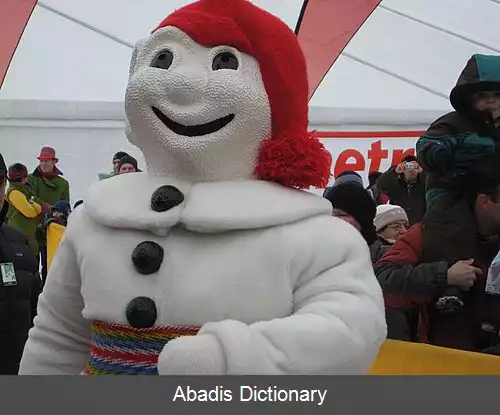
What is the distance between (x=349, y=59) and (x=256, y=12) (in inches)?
201

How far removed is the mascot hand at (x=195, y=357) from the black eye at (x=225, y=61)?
1.59 ft

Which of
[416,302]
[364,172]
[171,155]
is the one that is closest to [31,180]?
[364,172]

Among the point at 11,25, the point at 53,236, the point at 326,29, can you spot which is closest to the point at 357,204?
the point at 53,236

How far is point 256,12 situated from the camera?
148 centimetres

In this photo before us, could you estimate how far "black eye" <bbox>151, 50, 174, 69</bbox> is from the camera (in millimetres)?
1429

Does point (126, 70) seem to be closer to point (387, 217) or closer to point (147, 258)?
point (387, 217)

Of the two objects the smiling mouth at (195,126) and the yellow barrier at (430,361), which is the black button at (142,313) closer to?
the smiling mouth at (195,126)

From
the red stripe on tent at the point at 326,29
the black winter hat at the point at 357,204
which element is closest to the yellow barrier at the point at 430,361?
the black winter hat at the point at 357,204

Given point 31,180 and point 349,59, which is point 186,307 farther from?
point 349,59

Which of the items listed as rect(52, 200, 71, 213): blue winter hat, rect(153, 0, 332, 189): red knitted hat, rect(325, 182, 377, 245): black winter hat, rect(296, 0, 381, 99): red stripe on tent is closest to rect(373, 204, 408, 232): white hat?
rect(325, 182, 377, 245): black winter hat

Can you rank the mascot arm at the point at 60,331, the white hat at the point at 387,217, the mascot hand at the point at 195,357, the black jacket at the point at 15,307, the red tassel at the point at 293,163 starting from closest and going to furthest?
the mascot hand at the point at 195,357
the red tassel at the point at 293,163
the mascot arm at the point at 60,331
the black jacket at the point at 15,307
the white hat at the point at 387,217

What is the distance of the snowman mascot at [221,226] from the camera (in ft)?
4.29

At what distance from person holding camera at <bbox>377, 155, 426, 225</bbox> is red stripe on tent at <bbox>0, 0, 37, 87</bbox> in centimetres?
314

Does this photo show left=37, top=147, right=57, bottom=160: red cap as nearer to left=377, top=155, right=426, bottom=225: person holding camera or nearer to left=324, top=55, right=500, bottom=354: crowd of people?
left=377, top=155, right=426, bottom=225: person holding camera
